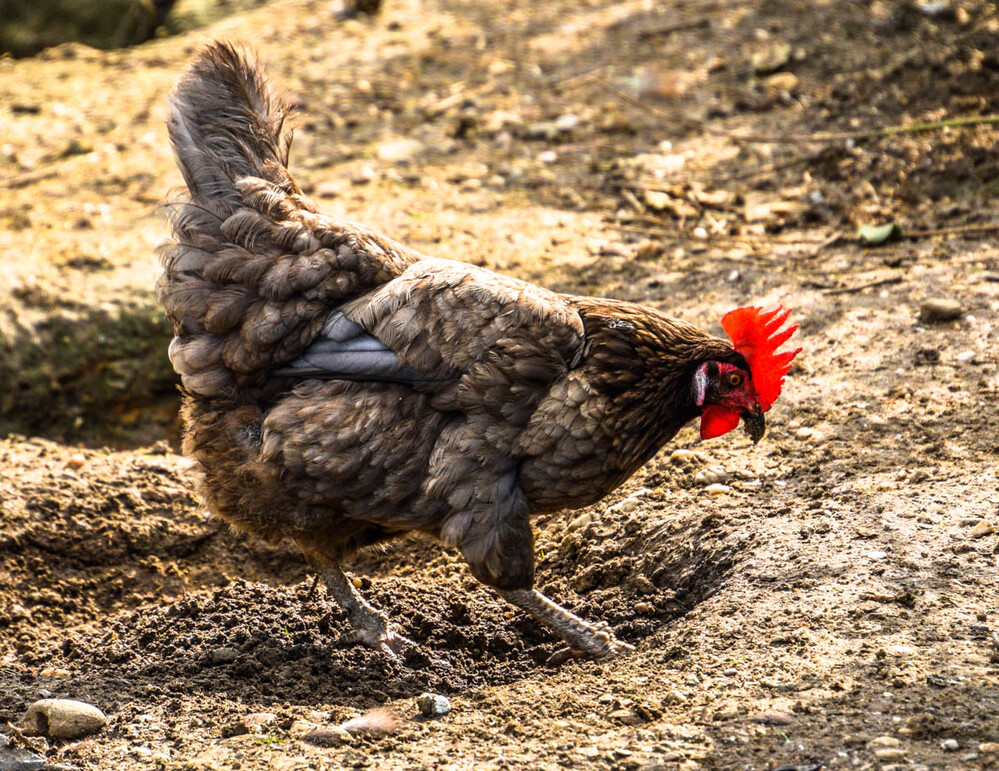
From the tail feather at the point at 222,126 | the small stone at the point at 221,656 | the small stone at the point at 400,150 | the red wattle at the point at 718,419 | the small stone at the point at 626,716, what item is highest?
the tail feather at the point at 222,126

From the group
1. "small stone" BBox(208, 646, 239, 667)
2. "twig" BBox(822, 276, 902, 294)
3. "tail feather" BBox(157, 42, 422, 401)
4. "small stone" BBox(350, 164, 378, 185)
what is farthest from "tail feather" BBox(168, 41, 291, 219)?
"twig" BBox(822, 276, 902, 294)

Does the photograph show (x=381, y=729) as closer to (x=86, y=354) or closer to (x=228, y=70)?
(x=228, y=70)

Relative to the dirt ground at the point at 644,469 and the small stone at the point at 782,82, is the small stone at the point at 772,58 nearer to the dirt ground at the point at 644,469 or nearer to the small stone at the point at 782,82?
the dirt ground at the point at 644,469

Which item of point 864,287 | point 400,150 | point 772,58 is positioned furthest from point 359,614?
point 772,58

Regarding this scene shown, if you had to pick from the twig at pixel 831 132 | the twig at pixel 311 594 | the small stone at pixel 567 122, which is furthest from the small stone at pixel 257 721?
the small stone at pixel 567 122

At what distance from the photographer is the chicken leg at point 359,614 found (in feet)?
14.0

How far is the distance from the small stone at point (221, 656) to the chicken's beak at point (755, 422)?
2268 millimetres

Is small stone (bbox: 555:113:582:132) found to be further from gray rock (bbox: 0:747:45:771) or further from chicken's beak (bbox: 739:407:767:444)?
gray rock (bbox: 0:747:45:771)

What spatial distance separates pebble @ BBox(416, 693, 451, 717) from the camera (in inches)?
145

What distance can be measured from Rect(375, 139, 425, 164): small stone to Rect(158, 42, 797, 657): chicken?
3.69 metres

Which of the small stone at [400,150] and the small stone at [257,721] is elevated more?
the small stone at [400,150]

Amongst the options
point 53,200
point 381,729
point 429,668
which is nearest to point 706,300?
point 429,668

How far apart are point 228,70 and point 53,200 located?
12.2 feet

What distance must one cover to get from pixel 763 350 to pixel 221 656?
249 cm
